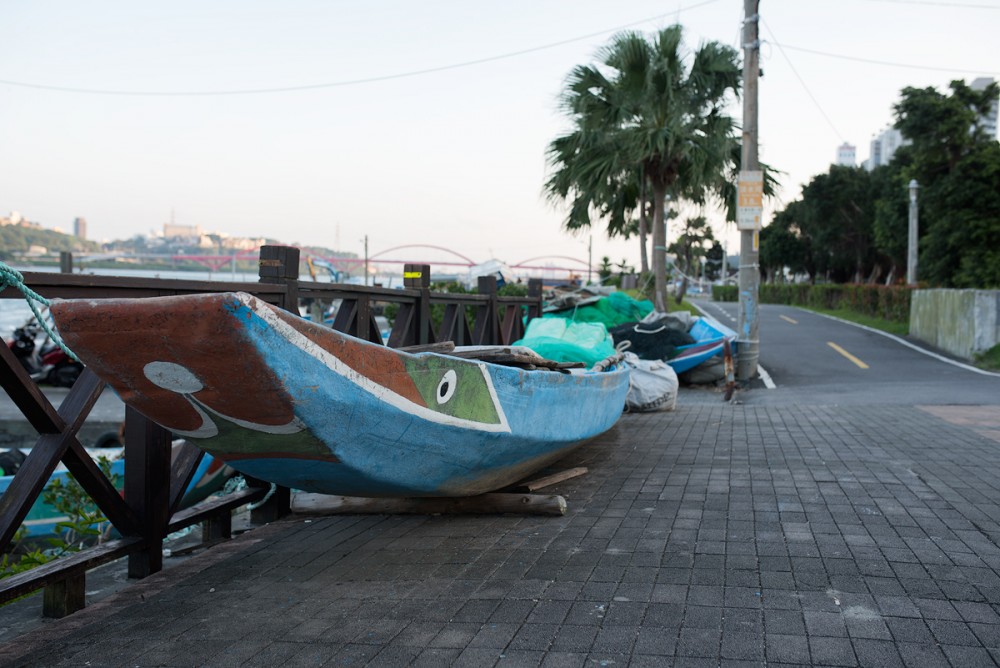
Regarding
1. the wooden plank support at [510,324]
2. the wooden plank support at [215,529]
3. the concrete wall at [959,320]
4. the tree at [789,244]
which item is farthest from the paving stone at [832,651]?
the tree at [789,244]

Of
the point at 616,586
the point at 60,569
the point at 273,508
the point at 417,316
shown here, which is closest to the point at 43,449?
the point at 60,569

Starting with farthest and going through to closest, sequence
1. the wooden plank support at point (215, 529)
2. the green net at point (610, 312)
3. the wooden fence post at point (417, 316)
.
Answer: the green net at point (610, 312) < the wooden fence post at point (417, 316) < the wooden plank support at point (215, 529)

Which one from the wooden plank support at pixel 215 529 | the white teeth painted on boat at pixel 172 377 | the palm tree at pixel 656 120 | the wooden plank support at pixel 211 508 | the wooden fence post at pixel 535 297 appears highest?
the palm tree at pixel 656 120

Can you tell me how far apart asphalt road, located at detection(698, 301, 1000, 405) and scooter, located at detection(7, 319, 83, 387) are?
14.3 m

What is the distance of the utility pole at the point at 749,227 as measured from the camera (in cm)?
1362

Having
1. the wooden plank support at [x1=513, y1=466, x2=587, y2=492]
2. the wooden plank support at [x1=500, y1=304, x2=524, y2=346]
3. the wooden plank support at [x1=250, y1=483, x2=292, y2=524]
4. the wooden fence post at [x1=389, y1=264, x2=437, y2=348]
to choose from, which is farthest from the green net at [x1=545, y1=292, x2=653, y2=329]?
the wooden plank support at [x1=250, y1=483, x2=292, y2=524]

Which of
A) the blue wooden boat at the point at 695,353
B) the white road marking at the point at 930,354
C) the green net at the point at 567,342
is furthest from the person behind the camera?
the white road marking at the point at 930,354

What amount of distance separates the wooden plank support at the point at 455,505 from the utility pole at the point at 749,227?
9541 millimetres

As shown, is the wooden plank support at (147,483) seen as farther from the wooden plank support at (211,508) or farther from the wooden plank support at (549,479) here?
the wooden plank support at (549,479)

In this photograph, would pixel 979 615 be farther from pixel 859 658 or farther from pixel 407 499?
pixel 407 499

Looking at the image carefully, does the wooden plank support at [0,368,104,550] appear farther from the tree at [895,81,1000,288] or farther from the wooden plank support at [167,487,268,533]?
the tree at [895,81,1000,288]

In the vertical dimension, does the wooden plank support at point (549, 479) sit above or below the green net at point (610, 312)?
below

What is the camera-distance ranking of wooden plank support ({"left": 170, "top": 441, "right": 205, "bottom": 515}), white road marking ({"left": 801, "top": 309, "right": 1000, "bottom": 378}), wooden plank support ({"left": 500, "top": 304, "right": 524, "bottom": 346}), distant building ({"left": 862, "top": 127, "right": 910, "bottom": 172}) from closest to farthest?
1. wooden plank support ({"left": 170, "top": 441, "right": 205, "bottom": 515})
2. wooden plank support ({"left": 500, "top": 304, "right": 524, "bottom": 346})
3. white road marking ({"left": 801, "top": 309, "right": 1000, "bottom": 378})
4. distant building ({"left": 862, "top": 127, "right": 910, "bottom": 172})

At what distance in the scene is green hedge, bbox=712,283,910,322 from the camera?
901 inches
